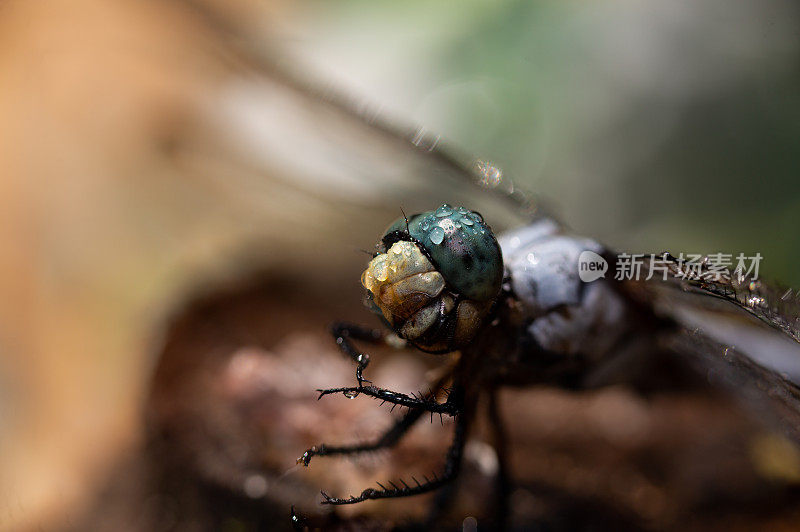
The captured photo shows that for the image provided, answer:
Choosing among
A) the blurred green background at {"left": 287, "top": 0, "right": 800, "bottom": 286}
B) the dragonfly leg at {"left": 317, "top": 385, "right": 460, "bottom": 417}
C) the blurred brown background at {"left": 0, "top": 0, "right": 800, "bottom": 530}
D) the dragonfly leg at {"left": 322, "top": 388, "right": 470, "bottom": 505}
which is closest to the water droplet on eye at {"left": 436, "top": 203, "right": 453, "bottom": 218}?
the dragonfly leg at {"left": 317, "top": 385, "right": 460, "bottom": 417}

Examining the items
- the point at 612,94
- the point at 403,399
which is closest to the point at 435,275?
the point at 403,399

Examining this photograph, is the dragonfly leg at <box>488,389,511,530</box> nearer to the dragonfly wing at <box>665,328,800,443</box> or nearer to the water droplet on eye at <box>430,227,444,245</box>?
the dragonfly wing at <box>665,328,800,443</box>

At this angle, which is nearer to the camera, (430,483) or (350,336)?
(430,483)

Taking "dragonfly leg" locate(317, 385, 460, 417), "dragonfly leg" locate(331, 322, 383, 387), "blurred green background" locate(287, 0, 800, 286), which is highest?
"blurred green background" locate(287, 0, 800, 286)

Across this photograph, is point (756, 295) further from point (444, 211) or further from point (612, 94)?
point (612, 94)

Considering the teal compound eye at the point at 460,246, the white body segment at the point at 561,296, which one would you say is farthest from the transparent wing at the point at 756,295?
the teal compound eye at the point at 460,246

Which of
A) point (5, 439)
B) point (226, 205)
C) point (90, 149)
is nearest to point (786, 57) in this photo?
point (226, 205)
